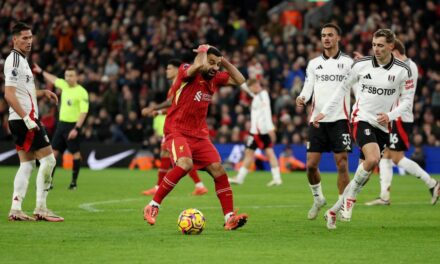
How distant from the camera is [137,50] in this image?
32594 mm

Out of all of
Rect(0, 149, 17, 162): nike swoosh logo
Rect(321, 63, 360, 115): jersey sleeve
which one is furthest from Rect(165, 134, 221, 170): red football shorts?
Rect(0, 149, 17, 162): nike swoosh logo

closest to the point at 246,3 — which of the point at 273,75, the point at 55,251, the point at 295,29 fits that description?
the point at 295,29

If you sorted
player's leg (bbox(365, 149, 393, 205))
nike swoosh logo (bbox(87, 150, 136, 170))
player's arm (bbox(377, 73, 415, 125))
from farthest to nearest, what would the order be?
nike swoosh logo (bbox(87, 150, 136, 170)) → player's leg (bbox(365, 149, 393, 205)) → player's arm (bbox(377, 73, 415, 125))

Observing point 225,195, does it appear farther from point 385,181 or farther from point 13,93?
point 385,181

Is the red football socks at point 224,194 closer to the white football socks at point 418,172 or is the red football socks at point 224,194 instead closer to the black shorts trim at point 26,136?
the black shorts trim at point 26,136

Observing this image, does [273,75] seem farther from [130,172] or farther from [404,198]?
[404,198]

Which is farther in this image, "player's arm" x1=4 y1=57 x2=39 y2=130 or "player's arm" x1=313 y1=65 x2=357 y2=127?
"player's arm" x1=313 y1=65 x2=357 y2=127

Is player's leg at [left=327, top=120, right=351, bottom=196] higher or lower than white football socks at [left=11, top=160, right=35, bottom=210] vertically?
higher

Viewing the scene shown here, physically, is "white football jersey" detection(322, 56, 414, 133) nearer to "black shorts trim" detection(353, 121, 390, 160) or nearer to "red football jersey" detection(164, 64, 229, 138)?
"black shorts trim" detection(353, 121, 390, 160)

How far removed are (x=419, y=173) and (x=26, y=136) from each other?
275 inches

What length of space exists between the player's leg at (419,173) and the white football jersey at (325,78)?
115 inches

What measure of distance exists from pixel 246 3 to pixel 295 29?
4.13 metres

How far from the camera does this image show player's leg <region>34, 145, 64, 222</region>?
12.6 meters

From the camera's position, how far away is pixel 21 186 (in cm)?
1261
